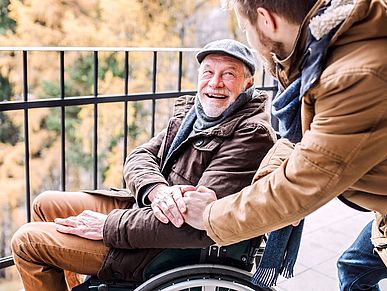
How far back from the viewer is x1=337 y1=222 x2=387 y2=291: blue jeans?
1534 mm

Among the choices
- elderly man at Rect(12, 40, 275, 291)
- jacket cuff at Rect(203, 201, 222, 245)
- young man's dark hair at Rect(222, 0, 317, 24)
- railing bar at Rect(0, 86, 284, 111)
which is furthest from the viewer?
railing bar at Rect(0, 86, 284, 111)

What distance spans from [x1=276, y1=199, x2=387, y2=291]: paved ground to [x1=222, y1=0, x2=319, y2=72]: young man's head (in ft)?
4.96

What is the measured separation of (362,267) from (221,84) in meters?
0.76

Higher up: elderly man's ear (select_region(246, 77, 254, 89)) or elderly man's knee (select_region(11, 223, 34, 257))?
elderly man's ear (select_region(246, 77, 254, 89))

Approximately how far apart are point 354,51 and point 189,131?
35.4 inches

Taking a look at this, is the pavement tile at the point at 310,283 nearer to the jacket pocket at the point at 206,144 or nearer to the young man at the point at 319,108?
the jacket pocket at the point at 206,144

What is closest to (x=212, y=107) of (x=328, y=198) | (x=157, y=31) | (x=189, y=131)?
(x=189, y=131)

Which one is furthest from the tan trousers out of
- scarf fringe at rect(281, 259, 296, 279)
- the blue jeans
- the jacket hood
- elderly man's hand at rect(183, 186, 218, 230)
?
the jacket hood

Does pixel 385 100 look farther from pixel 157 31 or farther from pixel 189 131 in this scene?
pixel 157 31

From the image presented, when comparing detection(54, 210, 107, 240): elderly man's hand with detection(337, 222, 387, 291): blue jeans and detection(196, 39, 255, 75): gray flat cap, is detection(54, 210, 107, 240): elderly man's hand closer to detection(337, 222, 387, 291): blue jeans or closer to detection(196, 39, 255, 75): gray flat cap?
detection(196, 39, 255, 75): gray flat cap

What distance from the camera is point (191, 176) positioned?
1.64 m

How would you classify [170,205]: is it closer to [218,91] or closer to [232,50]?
[218,91]

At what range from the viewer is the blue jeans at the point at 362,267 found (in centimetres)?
153

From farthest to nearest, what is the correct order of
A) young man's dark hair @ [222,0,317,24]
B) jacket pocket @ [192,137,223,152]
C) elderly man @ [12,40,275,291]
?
jacket pocket @ [192,137,223,152] → elderly man @ [12,40,275,291] → young man's dark hair @ [222,0,317,24]
